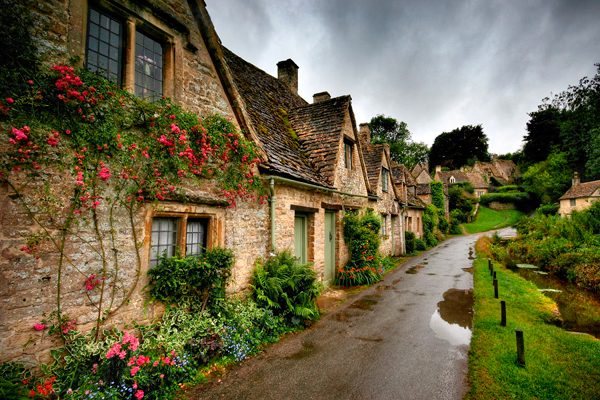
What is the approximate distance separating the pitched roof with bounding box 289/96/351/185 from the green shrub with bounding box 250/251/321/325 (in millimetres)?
4158

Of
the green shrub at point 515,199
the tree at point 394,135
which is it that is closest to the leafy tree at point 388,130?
the tree at point 394,135

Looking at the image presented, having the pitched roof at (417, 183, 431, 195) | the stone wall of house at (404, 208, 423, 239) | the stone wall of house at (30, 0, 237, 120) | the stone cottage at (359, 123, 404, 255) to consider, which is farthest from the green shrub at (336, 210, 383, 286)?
the pitched roof at (417, 183, 431, 195)

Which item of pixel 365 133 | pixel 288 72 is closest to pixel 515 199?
pixel 365 133

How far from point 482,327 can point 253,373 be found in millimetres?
5701

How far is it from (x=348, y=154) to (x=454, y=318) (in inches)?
297

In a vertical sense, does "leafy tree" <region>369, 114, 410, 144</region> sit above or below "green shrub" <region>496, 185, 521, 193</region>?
above

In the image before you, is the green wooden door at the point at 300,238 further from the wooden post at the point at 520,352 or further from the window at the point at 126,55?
the wooden post at the point at 520,352

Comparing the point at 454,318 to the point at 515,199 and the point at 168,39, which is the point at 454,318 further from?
the point at 515,199

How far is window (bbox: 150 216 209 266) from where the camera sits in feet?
17.6

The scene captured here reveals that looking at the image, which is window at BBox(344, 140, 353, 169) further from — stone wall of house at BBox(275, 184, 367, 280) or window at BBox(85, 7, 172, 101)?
window at BBox(85, 7, 172, 101)

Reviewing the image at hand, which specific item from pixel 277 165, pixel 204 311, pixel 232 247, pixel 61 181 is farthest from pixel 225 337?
pixel 277 165

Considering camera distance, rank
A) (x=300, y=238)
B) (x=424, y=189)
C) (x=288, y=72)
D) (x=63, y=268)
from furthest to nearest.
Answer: (x=424, y=189)
(x=288, y=72)
(x=300, y=238)
(x=63, y=268)

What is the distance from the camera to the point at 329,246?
457 inches

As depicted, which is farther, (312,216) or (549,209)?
(549,209)
